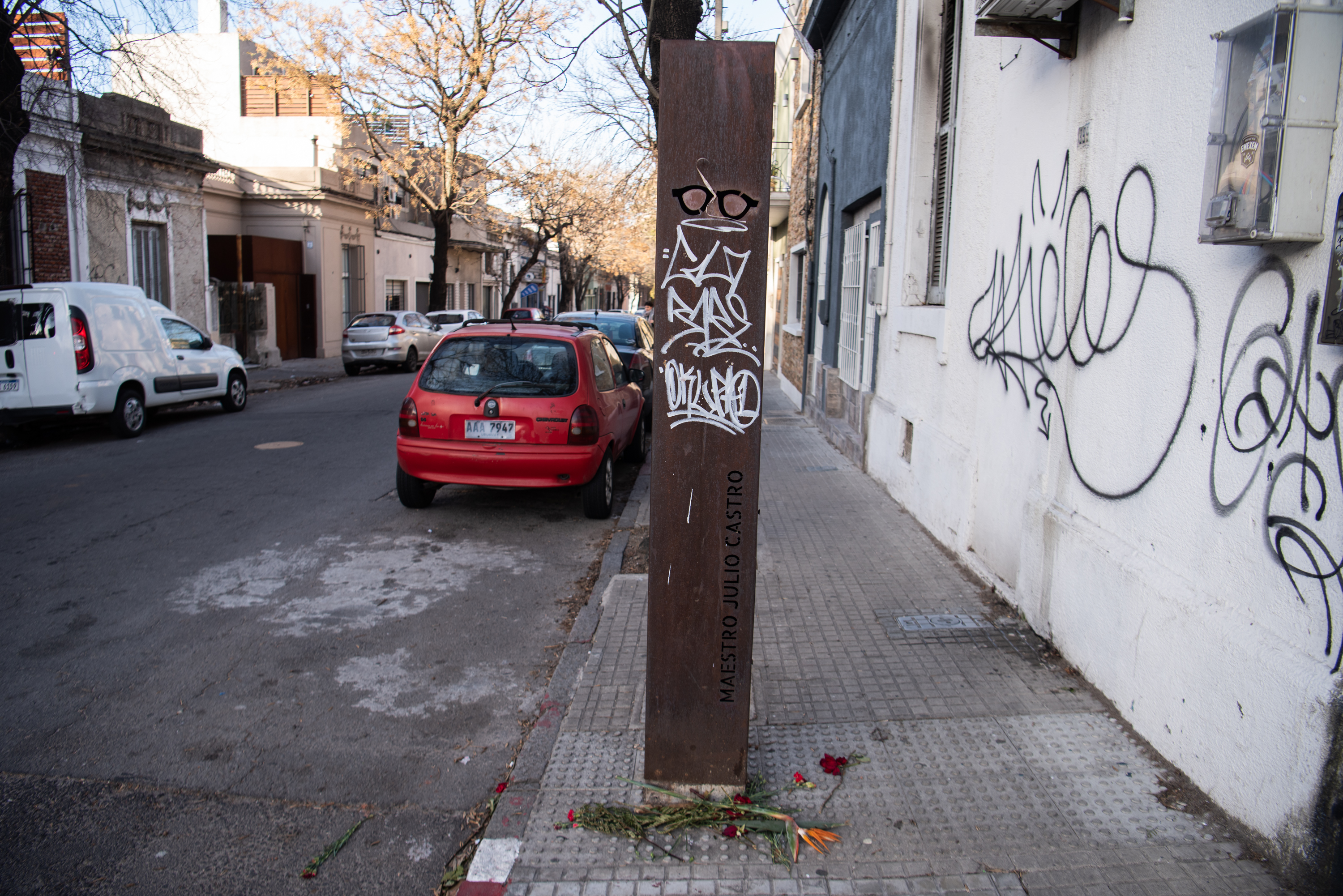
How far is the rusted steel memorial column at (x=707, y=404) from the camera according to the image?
309 centimetres

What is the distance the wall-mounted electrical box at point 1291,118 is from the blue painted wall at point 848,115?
6.21 meters

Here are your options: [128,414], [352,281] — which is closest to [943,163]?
[128,414]

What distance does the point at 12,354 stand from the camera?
11023mm

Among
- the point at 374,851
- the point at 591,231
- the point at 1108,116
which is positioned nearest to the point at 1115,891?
the point at 374,851

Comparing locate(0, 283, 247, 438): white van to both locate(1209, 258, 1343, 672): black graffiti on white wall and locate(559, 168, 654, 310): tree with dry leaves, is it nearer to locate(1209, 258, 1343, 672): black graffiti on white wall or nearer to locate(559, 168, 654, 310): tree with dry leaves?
locate(559, 168, 654, 310): tree with dry leaves

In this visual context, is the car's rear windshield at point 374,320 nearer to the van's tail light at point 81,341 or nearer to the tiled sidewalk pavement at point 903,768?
the van's tail light at point 81,341

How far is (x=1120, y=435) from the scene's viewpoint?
4090mm

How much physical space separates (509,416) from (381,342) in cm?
1671

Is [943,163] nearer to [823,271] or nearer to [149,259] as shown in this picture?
[823,271]

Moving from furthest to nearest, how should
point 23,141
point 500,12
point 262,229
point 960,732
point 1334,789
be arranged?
point 262,229
point 500,12
point 23,141
point 960,732
point 1334,789

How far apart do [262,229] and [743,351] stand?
26.3 metres

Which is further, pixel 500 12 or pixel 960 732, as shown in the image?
pixel 500 12

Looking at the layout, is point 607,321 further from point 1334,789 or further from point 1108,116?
point 1334,789

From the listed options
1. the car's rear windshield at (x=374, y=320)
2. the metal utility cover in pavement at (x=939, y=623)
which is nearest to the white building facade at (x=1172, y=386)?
the metal utility cover in pavement at (x=939, y=623)
